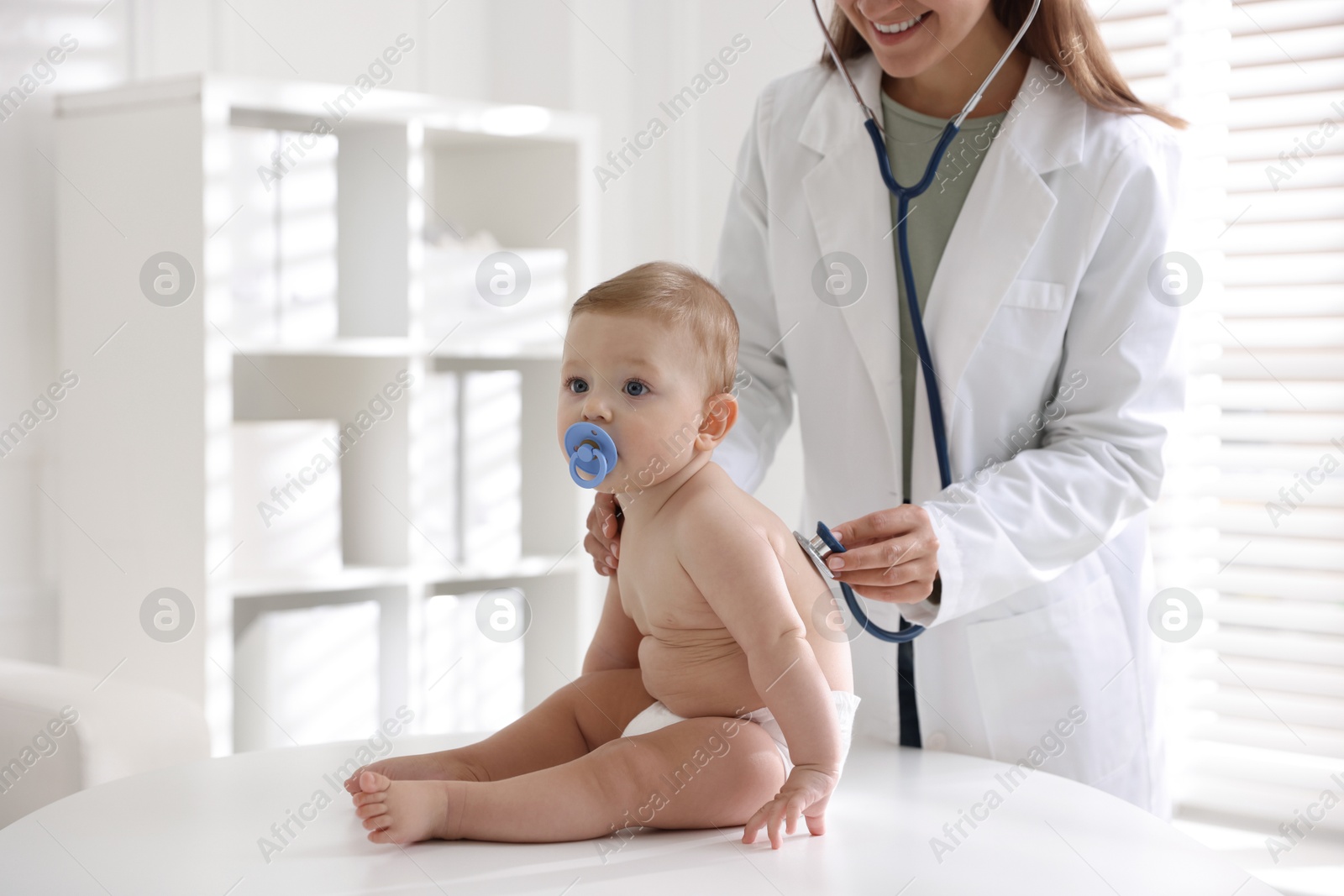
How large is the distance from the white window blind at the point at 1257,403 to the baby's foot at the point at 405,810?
1609 millimetres

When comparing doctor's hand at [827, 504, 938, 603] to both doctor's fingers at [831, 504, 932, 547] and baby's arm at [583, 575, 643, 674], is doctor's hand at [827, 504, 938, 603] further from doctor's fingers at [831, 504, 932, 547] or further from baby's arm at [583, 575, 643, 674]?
baby's arm at [583, 575, 643, 674]

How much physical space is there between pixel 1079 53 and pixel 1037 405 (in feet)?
1.20

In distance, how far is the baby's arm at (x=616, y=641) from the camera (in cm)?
98

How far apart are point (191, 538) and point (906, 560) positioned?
124cm

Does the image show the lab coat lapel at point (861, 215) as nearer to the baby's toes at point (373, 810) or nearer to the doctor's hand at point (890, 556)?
the doctor's hand at point (890, 556)

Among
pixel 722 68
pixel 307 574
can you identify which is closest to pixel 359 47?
pixel 722 68

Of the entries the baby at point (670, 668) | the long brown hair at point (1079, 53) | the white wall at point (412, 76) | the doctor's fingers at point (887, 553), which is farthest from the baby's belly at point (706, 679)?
the white wall at point (412, 76)

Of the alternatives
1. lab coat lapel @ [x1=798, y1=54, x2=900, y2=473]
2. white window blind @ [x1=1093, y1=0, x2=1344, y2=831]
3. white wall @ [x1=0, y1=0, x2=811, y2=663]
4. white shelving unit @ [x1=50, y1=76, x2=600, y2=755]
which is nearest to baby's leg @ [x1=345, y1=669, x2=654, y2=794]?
lab coat lapel @ [x1=798, y1=54, x2=900, y2=473]

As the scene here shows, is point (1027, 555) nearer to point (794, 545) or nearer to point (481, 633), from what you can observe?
point (794, 545)

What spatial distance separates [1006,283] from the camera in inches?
45.5

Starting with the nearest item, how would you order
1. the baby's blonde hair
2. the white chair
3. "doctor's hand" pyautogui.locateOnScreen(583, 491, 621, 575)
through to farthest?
the baby's blonde hair, "doctor's hand" pyautogui.locateOnScreen(583, 491, 621, 575), the white chair

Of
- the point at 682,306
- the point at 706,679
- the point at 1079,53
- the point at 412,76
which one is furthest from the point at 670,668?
the point at 412,76

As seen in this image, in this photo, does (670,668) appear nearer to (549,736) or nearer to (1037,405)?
(549,736)

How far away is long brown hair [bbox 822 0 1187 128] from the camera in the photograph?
3.86 feet
